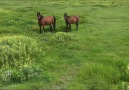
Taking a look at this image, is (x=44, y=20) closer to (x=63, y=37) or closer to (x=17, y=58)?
(x=63, y=37)

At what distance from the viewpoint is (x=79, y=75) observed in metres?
10.1

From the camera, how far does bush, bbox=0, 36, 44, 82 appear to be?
983 centimetres

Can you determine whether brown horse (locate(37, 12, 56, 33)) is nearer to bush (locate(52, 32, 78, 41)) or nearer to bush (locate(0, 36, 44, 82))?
bush (locate(52, 32, 78, 41))

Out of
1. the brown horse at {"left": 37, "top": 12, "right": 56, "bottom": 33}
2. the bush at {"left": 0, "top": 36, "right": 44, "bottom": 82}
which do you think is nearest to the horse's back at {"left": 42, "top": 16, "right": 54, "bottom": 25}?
the brown horse at {"left": 37, "top": 12, "right": 56, "bottom": 33}

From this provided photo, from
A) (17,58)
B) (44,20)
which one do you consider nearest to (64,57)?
(17,58)

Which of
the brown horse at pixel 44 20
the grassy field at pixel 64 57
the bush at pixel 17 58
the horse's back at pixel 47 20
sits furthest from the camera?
the horse's back at pixel 47 20

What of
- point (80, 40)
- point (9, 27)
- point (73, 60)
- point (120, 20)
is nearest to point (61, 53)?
point (73, 60)

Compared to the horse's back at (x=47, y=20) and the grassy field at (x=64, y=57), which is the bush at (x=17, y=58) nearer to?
the grassy field at (x=64, y=57)

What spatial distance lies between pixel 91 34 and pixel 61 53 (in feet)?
15.1

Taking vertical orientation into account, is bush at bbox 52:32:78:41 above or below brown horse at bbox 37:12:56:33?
below

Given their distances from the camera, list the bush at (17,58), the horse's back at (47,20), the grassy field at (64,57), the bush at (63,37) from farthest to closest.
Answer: the horse's back at (47,20), the bush at (63,37), the bush at (17,58), the grassy field at (64,57)

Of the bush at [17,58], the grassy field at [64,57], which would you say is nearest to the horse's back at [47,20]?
the grassy field at [64,57]

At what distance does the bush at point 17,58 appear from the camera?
32.2 ft

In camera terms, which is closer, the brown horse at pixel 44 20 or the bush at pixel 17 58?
the bush at pixel 17 58
